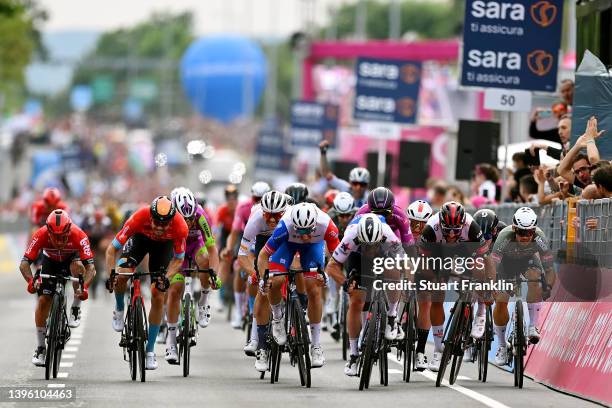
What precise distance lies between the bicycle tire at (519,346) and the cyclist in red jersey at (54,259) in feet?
12.9

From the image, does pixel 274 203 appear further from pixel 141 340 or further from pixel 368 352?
pixel 368 352

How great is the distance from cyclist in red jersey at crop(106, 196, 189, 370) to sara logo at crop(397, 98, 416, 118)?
18978 mm

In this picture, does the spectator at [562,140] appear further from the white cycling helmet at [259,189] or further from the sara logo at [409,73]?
the sara logo at [409,73]

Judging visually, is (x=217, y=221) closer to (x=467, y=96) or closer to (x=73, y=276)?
(x=73, y=276)

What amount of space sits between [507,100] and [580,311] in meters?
8.05

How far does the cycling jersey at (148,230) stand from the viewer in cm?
1736

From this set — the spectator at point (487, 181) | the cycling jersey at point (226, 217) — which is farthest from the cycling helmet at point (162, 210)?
the cycling jersey at point (226, 217)

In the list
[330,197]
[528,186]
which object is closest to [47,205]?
[330,197]

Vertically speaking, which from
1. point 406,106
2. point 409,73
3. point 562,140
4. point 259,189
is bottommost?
point 259,189

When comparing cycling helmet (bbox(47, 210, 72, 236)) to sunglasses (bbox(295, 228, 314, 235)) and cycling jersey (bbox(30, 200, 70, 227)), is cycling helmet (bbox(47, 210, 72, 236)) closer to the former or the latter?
sunglasses (bbox(295, 228, 314, 235))

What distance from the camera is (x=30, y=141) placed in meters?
112

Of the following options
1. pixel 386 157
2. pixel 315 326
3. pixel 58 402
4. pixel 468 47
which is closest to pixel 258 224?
pixel 315 326

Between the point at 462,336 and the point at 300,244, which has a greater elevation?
the point at 300,244

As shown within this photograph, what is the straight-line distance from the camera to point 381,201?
17.2 meters
